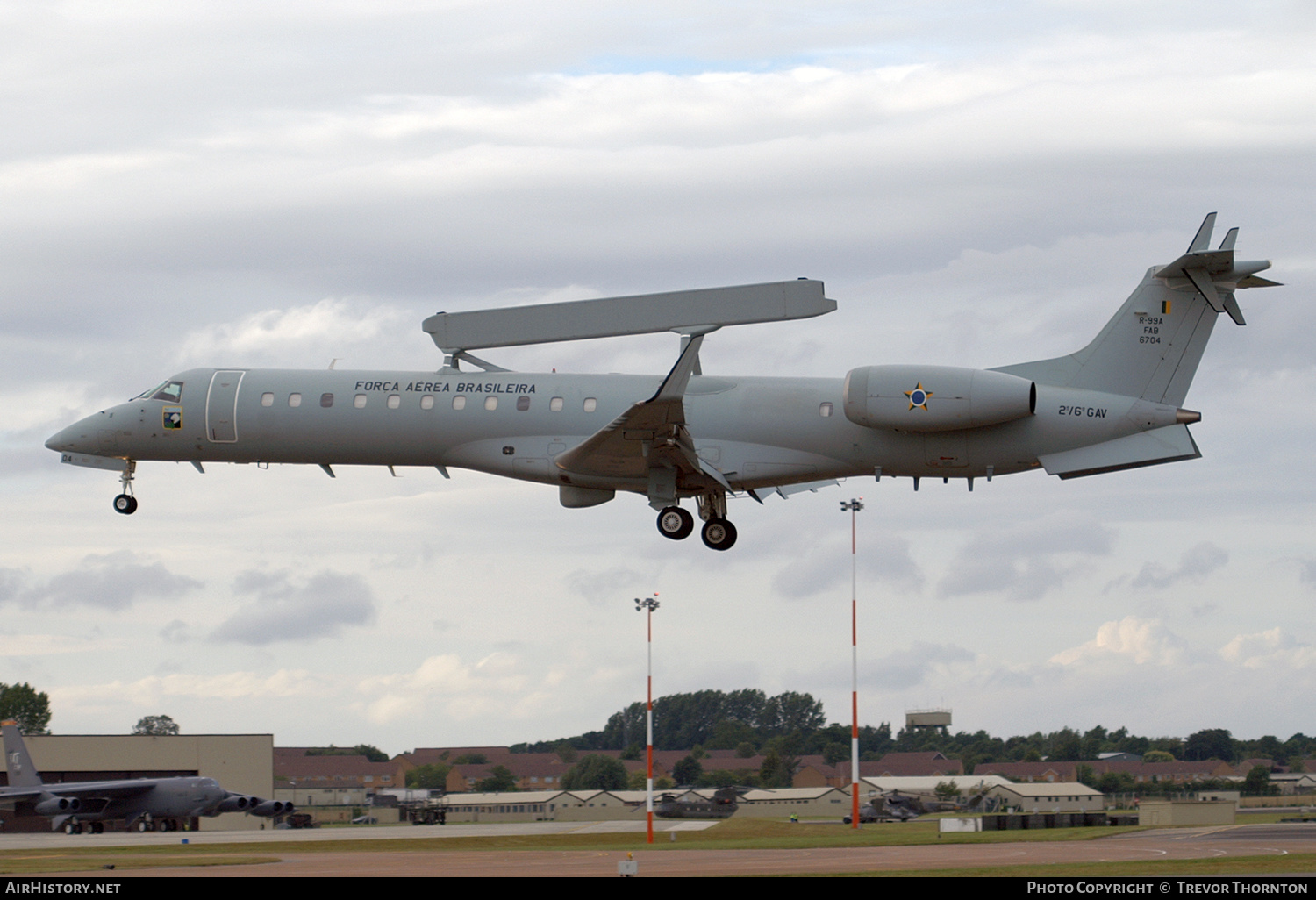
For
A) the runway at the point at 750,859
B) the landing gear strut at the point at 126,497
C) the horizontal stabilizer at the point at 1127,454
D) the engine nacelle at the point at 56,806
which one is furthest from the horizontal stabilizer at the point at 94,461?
the engine nacelle at the point at 56,806

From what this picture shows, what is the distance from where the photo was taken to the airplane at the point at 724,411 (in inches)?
1144

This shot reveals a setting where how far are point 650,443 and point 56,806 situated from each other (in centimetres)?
4883

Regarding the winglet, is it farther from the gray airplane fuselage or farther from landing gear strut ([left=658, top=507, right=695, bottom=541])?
landing gear strut ([left=658, top=507, right=695, bottom=541])

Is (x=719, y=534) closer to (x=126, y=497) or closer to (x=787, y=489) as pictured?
(x=787, y=489)

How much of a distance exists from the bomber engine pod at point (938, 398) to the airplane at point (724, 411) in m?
0.04

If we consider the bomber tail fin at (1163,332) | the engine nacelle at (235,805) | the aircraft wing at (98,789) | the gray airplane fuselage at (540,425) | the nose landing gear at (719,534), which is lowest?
the engine nacelle at (235,805)

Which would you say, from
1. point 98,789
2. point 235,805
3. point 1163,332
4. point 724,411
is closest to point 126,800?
point 98,789

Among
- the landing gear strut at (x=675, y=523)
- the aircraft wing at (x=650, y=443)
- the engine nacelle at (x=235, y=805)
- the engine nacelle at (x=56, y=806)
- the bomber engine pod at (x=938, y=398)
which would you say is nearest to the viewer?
the aircraft wing at (x=650, y=443)

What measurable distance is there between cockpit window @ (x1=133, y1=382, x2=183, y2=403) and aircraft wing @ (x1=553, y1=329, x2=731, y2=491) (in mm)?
9242

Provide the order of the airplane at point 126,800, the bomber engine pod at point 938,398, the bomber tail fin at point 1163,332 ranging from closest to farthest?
the bomber engine pod at point 938,398 < the bomber tail fin at point 1163,332 < the airplane at point 126,800

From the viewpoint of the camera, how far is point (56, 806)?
2623 inches

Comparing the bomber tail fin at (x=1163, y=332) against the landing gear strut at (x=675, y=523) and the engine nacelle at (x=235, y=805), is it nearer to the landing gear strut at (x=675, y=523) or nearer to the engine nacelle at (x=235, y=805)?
the landing gear strut at (x=675, y=523)

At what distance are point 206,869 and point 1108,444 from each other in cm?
2663
